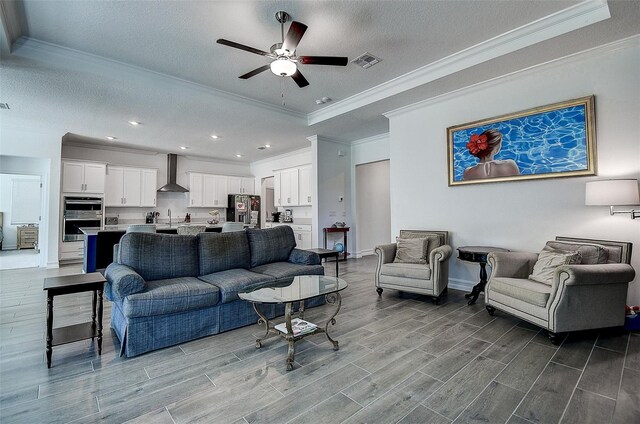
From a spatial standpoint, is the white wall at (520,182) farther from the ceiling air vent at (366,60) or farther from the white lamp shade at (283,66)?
the white lamp shade at (283,66)

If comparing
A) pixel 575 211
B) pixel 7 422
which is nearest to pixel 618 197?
pixel 575 211

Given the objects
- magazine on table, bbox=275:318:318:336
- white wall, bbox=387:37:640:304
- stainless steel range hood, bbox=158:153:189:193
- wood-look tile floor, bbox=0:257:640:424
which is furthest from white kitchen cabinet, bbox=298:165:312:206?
magazine on table, bbox=275:318:318:336

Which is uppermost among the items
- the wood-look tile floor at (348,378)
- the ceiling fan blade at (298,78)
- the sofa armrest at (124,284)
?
the ceiling fan blade at (298,78)

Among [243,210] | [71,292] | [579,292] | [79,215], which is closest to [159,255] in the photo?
[71,292]

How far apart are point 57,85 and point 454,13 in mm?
4937

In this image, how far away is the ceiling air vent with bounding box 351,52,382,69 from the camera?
3496mm

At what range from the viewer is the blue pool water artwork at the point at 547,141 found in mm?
3209

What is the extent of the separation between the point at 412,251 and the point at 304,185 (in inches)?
163

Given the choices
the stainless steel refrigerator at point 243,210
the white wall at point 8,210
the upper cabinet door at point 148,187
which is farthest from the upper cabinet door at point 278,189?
the white wall at point 8,210

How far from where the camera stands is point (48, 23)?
112 inches

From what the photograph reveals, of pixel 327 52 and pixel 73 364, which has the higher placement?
pixel 327 52

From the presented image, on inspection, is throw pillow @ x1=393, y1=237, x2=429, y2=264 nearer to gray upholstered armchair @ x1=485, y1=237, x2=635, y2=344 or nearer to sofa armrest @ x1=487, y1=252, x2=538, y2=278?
sofa armrest @ x1=487, y1=252, x2=538, y2=278

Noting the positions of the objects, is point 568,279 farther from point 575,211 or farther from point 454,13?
point 454,13

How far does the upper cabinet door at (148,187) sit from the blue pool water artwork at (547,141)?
7715 mm
